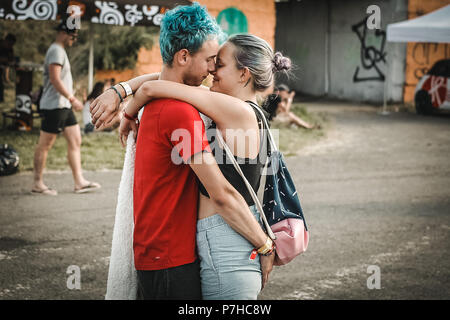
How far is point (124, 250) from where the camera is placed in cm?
231

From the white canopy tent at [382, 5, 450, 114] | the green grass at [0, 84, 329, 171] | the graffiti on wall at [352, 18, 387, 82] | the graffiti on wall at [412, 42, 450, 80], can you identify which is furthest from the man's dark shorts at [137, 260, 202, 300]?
the graffiti on wall at [352, 18, 387, 82]

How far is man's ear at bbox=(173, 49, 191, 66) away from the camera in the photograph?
2.18 m

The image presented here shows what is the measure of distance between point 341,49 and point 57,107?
16.6 meters

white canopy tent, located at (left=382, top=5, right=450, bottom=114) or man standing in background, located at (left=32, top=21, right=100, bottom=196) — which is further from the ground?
white canopy tent, located at (left=382, top=5, right=450, bottom=114)

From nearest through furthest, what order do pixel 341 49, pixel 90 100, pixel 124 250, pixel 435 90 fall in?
pixel 124 250
pixel 90 100
pixel 435 90
pixel 341 49

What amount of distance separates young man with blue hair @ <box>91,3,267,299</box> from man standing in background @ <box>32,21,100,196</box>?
184 inches

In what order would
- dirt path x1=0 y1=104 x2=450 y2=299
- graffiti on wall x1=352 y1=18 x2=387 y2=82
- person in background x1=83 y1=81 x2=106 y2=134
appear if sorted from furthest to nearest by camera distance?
1. graffiti on wall x1=352 y1=18 x2=387 y2=82
2. person in background x1=83 y1=81 x2=106 y2=134
3. dirt path x1=0 y1=104 x2=450 y2=299

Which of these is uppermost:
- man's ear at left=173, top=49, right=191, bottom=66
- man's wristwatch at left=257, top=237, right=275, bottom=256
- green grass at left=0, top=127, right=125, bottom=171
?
man's ear at left=173, top=49, right=191, bottom=66

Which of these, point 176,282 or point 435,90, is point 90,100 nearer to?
point 176,282

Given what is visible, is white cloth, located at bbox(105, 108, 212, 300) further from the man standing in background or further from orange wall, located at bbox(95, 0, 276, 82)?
orange wall, located at bbox(95, 0, 276, 82)

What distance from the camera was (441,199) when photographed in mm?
6895

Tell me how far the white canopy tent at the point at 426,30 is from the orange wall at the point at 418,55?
6.64 m

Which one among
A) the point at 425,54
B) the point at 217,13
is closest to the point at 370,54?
the point at 425,54

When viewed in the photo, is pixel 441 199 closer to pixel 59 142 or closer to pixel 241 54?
pixel 241 54
